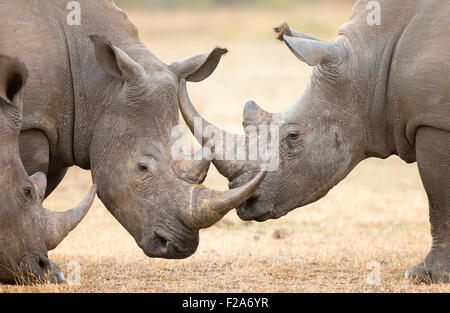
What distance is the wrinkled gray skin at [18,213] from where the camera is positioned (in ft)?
20.6

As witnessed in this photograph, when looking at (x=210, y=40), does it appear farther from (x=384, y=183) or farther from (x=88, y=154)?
(x=88, y=154)

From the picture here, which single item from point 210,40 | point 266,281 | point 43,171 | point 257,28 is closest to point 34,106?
point 43,171

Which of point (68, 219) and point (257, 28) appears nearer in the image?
point (68, 219)

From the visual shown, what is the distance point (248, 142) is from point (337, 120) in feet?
2.50

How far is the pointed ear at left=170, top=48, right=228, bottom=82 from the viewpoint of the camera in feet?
24.5

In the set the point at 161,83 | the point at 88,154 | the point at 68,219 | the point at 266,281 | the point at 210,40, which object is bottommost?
the point at 266,281

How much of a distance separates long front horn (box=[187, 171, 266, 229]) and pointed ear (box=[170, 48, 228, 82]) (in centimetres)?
117

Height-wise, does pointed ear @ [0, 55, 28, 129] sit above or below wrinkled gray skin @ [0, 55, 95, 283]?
above

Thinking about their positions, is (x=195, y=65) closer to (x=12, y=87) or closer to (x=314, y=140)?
(x=314, y=140)

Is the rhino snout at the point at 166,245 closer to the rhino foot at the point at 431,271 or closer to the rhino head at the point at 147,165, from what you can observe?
the rhino head at the point at 147,165

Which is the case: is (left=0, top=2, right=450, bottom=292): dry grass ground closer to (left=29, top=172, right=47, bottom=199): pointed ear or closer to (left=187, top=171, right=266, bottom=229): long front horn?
(left=187, top=171, right=266, bottom=229): long front horn

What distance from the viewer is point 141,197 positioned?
6961 millimetres

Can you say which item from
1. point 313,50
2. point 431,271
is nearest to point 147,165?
point 313,50

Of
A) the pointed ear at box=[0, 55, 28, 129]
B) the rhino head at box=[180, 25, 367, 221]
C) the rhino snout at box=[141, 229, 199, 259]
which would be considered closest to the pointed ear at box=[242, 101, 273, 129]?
the rhino head at box=[180, 25, 367, 221]
